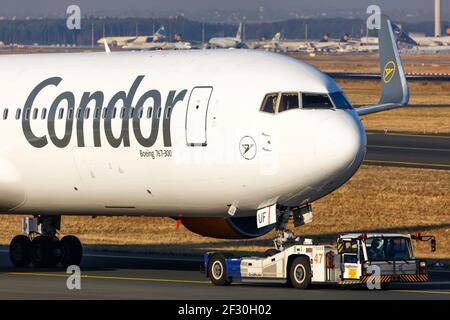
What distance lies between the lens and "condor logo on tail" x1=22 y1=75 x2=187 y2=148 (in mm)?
39562

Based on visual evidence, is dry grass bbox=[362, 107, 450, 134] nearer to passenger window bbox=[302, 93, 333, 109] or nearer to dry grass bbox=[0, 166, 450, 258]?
dry grass bbox=[0, 166, 450, 258]

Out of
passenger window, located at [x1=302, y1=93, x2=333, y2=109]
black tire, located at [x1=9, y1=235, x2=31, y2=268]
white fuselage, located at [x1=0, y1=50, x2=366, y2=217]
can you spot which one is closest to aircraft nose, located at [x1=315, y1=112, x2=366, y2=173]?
white fuselage, located at [x1=0, y1=50, x2=366, y2=217]

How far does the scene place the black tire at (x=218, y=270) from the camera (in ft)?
127

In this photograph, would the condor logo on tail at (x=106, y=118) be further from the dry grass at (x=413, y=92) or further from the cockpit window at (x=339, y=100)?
the dry grass at (x=413, y=92)

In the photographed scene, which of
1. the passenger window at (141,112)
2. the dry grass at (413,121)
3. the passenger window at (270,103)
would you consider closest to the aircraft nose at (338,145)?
the passenger window at (270,103)

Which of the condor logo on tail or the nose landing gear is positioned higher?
the condor logo on tail

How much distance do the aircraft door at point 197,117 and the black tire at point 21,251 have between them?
10372mm

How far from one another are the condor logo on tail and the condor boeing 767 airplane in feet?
0.14

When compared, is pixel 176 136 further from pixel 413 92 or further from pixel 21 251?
pixel 413 92

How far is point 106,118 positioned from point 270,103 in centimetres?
578

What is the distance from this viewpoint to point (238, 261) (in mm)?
38344

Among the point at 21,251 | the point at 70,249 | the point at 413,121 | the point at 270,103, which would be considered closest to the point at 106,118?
the point at 270,103
